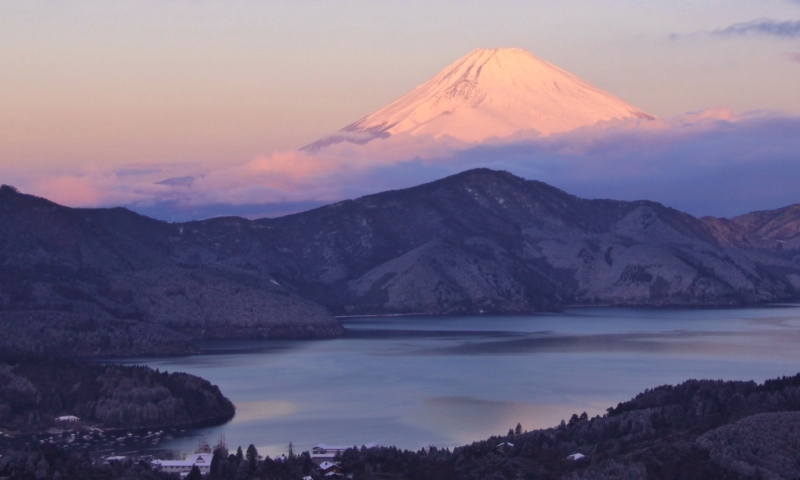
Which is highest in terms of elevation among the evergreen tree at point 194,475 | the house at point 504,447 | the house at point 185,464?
the house at point 504,447

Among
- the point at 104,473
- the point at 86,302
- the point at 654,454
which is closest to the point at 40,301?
the point at 86,302

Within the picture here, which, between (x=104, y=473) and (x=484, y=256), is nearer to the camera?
(x=104, y=473)

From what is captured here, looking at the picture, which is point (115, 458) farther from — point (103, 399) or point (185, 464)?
point (103, 399)

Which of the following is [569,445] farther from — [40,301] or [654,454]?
[40,301]

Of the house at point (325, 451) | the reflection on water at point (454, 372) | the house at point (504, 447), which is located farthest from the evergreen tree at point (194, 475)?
the house at point (504, 447)

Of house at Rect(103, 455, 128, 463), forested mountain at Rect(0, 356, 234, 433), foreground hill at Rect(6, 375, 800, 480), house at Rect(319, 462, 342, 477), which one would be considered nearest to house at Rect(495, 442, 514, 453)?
foreground hill at Rect(6, 375, 800, 480)

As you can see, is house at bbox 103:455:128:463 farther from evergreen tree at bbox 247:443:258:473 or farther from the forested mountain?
the forested mountain

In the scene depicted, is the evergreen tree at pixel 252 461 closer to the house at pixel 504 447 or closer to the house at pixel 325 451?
the house at pixel 325 451

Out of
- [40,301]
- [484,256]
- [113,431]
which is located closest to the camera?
[113,431]
